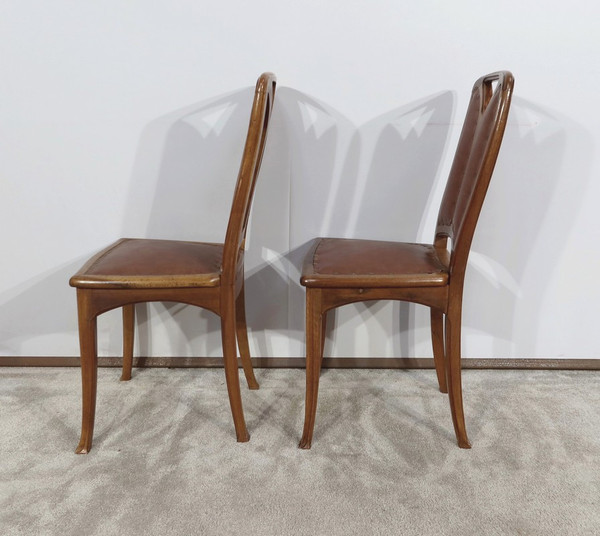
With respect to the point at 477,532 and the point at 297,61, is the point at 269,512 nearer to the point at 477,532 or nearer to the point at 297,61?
the point at 477,532

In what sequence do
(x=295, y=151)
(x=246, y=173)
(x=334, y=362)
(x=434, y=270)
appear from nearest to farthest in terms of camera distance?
(x=246, y=173), (x=434, y=270), (x=295, y=151), (x=334, y=362)

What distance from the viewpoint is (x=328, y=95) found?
189cm

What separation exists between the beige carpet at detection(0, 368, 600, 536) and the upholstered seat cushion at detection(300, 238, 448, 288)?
0.47m

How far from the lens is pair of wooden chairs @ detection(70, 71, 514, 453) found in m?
1.50

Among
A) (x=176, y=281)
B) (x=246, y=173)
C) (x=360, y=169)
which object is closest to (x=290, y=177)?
(x=360, y=169)

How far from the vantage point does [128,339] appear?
2.04 metres

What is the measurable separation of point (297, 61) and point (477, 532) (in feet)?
4.56

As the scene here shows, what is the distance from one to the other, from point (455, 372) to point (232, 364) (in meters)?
0.61

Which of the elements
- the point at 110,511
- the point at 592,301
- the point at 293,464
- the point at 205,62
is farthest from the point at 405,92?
the point at 110,511

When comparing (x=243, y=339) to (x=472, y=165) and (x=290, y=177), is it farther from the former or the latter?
(x=472, y=165)

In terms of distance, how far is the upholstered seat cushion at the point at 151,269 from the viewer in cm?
155

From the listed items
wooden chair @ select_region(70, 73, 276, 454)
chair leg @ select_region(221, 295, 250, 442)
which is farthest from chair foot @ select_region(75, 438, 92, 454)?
chair leg @ select_region(221, 295, 250, 442)

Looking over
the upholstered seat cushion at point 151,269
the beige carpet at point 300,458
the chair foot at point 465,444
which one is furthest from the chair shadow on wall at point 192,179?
the chair foot at point 465,444

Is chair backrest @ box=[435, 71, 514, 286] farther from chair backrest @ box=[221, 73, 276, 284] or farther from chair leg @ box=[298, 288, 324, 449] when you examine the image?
chair backrest @ box=[221, 73, 276, 284]
